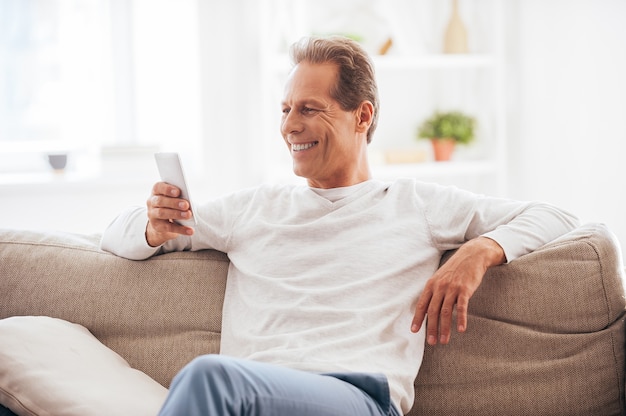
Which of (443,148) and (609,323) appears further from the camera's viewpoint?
(443,148)

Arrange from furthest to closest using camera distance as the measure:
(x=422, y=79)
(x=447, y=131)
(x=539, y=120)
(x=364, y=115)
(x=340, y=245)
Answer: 1. (x=422, y=79)
2. (x=539, y=120)
3. (x=447, y=131)
4. (x=364, y=115)
5. (x=340, y=245)

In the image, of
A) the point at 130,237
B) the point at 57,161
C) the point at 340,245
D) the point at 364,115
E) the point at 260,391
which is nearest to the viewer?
the point at 260,391

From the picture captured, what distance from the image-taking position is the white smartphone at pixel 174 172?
68.1 inches

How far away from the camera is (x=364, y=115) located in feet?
6.93

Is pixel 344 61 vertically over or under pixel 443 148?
over

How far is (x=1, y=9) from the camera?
395 cm

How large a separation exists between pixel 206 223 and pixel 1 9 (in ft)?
8.30


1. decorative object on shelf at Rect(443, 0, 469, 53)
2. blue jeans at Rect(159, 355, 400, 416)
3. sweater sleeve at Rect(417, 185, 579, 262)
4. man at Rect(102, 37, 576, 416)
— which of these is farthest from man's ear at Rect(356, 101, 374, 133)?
decorative object on shelf at Rect(443, 0, 469, 53)

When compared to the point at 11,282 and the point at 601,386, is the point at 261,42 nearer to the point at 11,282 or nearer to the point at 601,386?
the point at 11,282

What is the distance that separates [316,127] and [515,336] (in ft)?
2.25

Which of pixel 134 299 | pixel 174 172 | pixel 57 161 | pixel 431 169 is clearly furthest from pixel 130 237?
pixel 431 169

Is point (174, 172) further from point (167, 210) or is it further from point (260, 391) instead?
point (260, 391)

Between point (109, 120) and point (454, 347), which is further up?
point (109, 120)

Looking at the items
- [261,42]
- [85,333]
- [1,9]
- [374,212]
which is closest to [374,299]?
[374,212]
